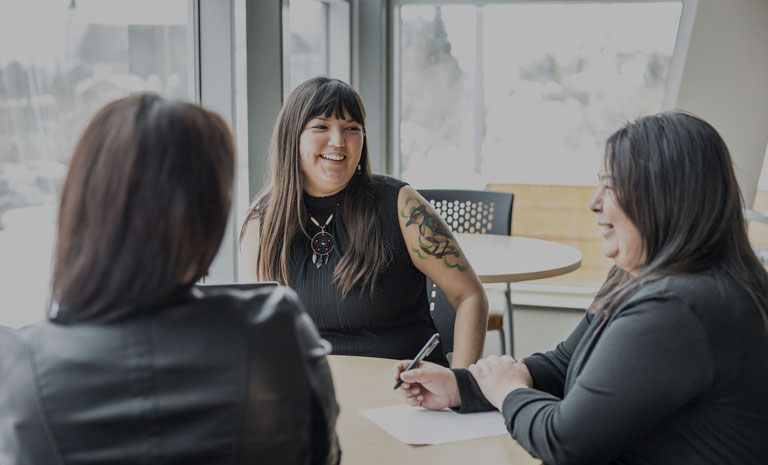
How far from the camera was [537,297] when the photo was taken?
4375 millimetres

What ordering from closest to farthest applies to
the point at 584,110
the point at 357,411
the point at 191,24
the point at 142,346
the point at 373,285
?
the point at 142,346 → the point at 357,411 → the point at 373,285 → the point at 191,24 → the point at 584,110

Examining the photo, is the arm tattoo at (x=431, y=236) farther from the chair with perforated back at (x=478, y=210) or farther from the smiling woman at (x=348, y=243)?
the chair with perforated back at (x=478, y=210)

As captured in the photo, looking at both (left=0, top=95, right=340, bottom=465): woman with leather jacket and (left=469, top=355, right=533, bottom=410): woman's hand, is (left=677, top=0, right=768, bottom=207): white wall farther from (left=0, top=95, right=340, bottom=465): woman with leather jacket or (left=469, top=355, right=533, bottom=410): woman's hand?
(left=0, top=95, right=340, bottom=465): woman with leather jacket

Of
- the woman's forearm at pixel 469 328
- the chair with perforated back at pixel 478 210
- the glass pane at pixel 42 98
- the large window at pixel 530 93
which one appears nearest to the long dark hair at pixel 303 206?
the woman's forearm at pixel 469 328

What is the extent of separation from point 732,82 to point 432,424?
3.08m

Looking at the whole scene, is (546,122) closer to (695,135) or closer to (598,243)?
(598,243)

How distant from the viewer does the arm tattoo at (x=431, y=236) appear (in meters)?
2.12

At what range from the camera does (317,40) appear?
393cm

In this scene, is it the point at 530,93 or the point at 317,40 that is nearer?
the point at 317,40

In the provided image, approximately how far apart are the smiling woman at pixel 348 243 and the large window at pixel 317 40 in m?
1.00

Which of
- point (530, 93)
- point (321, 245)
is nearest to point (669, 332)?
point (321, 245)

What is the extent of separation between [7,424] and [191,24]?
2.06 meters

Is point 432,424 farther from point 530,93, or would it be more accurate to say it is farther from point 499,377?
point 530,93

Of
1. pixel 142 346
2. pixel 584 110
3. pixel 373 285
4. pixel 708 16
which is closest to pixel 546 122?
pixel 584 110
